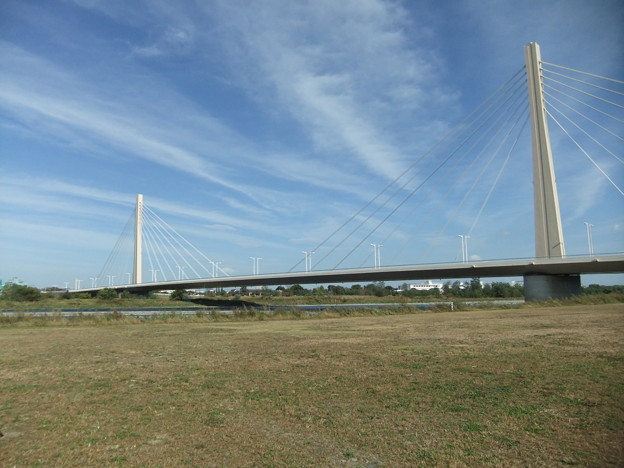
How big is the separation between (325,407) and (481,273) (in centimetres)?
5042

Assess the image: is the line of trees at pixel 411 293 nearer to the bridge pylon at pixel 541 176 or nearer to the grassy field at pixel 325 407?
the bridge pylon at pixel 541 176

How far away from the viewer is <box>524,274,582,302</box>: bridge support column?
4791cm

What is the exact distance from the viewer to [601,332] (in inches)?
569

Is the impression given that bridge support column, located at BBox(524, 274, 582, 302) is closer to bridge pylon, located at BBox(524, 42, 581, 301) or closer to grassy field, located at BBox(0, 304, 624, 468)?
bridge pylon, located at BBox(524, 42, 581, 301)

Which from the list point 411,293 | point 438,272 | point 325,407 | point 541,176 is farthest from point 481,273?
point 411,293

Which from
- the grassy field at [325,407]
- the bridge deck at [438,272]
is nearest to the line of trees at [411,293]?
the bridge deck at [438,272]

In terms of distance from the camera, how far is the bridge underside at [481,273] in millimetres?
42719

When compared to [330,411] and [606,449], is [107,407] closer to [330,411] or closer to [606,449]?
[330,411]

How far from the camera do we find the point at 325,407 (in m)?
7.00

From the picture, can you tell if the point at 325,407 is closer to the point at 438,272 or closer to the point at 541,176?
the point at 541,176

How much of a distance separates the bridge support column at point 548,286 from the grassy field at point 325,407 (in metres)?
39.1

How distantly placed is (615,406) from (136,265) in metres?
85.2

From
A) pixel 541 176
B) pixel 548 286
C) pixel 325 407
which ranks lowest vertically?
pixel 325 407

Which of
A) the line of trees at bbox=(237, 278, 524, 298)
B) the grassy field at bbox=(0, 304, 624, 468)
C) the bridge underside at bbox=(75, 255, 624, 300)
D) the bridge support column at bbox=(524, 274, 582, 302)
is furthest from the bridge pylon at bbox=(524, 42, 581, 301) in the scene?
the line of trees at bbox=(237, 278, 524, 298)
